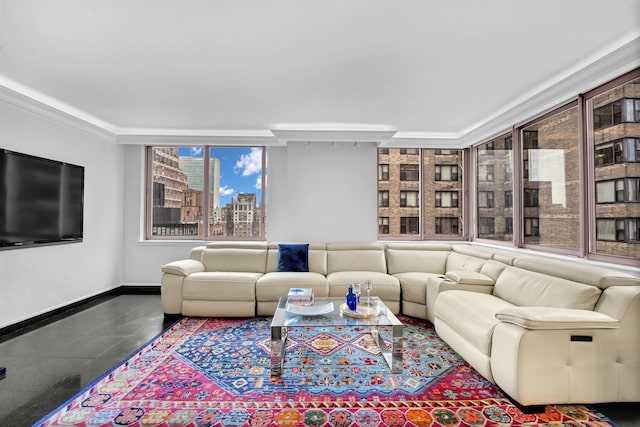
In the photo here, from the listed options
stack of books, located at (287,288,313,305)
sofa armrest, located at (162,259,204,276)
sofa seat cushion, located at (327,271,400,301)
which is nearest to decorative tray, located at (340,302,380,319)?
stack of books, located at (287,288,313,305)

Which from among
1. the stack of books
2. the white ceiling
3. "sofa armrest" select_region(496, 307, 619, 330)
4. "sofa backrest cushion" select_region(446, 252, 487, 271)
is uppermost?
the white ceiling

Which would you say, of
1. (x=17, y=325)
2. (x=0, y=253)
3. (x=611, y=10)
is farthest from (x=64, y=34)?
(x=611, y=10)

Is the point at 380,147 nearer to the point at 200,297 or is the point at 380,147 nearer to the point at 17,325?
the point at 200,297

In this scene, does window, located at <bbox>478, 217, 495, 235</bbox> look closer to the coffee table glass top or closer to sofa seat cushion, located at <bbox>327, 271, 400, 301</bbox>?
sofa seat cushion, located at <bbox>327, 271, 400, 301</bbox>

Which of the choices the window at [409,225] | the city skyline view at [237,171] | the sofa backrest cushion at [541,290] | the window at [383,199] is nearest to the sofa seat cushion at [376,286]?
the sofa backrest cushion at [541,290]

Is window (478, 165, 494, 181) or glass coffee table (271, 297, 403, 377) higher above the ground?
window (478, 165, 494, 181)

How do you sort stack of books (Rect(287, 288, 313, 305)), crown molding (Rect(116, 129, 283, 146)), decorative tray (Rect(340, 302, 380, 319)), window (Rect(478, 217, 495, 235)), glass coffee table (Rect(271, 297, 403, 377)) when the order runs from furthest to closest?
crown molding (Rect(116, 129, 283, 146))
window (Rect(478, 217, 495, 235))
stack of books (Rect(287, 288, 313, 305))
decorative tray (Rect(340, 302, 380, 319))
glass coffee table (Rect(271, 297, 403, 377))

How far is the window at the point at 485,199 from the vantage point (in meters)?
4.64

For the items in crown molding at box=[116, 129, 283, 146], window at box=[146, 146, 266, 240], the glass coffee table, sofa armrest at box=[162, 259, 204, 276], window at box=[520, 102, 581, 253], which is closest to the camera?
the glass coffee table

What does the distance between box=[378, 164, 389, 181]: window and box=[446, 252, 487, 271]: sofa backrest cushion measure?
1.67 meters

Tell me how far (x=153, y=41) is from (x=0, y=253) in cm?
275

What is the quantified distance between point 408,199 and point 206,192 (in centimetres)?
345

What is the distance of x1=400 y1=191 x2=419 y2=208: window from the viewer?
5.33 metres

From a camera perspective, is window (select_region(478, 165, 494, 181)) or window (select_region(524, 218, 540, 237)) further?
window (select_region(478, 165, 494, 181))
